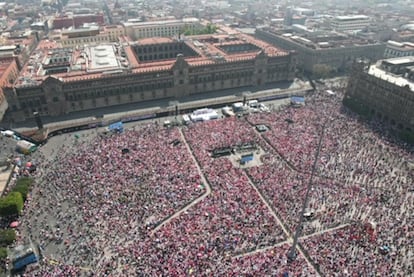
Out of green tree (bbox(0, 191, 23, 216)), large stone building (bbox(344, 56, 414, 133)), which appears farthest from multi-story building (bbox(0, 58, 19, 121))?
large stone building (bbox(344, 56, 414, 133))

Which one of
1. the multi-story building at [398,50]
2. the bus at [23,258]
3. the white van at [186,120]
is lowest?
the white van at [186,120]

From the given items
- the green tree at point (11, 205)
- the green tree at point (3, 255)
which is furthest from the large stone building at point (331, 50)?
the green tree at point (3, 255)

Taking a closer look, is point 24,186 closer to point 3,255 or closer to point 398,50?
point 3,255

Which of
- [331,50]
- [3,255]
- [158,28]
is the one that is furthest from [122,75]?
[158,28]

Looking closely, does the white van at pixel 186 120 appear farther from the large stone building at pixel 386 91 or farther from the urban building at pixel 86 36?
the urban building at pixel 86 36

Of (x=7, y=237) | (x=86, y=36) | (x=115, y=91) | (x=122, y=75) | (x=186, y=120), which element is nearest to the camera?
(x=7, y=237)

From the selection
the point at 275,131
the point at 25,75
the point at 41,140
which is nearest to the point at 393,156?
the point at 275,131
